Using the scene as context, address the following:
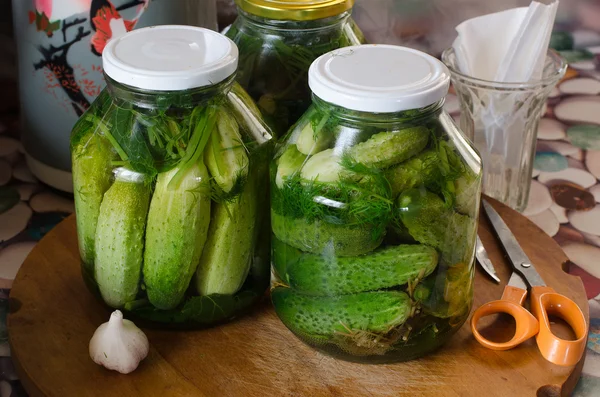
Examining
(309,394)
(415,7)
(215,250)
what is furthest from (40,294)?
(415,7)

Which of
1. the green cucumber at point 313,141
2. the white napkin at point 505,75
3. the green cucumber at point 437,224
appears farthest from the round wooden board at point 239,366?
the white napkin at point 505,75

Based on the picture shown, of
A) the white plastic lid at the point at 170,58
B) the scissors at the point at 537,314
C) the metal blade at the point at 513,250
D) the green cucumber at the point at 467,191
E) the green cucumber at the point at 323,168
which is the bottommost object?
the metal blade at the point at 513,250

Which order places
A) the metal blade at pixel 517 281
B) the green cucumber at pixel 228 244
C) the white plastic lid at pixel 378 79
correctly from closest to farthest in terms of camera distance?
the white plastic lid at pixel 378 79 → the green cucumber at pixel 228 244 → the metal blade at pixel 517 281

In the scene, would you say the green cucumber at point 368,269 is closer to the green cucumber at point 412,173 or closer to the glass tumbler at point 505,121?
the green cucumber at point 412,173

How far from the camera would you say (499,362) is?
88 cm

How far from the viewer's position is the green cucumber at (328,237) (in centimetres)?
79

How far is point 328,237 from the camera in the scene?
801mm

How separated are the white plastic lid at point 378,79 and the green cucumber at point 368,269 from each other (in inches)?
5.8

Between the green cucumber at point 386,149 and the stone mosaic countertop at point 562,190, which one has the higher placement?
the green cucumber at point 386,149

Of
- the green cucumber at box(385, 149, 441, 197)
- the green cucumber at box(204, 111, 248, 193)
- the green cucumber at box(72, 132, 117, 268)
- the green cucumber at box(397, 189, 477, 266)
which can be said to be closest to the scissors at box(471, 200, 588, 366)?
the green cucumber at box(397, 189, 477, 266)

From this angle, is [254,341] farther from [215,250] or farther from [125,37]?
[125,37]

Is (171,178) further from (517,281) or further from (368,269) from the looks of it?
(517,281)

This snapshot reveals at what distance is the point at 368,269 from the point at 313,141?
14 centimetres

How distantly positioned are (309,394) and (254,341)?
0.10m
